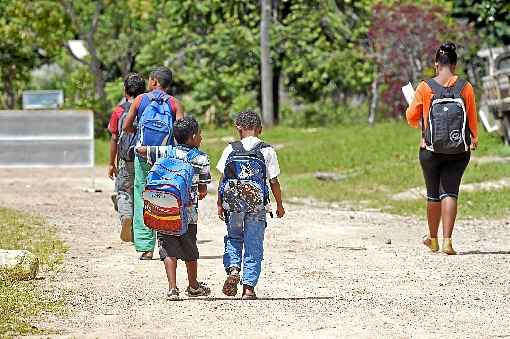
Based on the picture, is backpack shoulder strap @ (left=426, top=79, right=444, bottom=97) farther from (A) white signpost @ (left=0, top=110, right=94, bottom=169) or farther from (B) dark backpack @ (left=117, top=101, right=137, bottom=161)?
(A) white signpost @ (left=0, top=110, right=94, bottom=169)

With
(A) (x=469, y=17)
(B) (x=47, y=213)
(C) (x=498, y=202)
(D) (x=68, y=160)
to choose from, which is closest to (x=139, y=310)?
(B) (x=47, y=213)

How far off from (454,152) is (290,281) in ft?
7.70

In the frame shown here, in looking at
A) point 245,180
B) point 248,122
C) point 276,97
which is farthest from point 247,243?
point 276,97

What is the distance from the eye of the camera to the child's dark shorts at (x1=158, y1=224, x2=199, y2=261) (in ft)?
32.6

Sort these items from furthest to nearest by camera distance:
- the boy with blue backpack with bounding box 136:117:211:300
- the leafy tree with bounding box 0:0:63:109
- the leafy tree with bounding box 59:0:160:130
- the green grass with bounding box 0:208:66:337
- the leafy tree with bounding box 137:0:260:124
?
the leafy tree with bounding box 59:0:160:130 → the leafy tree with bounding box 137:0:260:124 → the leafy tree with bounding box 0:0:63:109 → the boy with blue backpack with bounding box 136:117:211:300 → the green grass with bounding box 0:208:66:337

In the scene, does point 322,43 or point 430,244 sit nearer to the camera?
point 430,244

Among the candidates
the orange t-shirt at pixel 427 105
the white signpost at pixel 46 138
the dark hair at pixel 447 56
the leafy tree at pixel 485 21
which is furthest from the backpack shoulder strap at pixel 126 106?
the leafy tree at pixel 485 21

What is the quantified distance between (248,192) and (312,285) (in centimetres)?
121

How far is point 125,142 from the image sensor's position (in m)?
12.8

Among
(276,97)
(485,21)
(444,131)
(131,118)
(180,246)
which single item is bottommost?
(276,97)

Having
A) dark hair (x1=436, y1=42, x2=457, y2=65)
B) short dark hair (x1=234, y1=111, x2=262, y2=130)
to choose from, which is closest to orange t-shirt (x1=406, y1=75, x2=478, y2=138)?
dark hair (x1=436, y1=42, x2=457, y2=65)

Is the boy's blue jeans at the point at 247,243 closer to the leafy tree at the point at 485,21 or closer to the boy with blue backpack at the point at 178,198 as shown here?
the boy with blue backpack at the point at 178,198

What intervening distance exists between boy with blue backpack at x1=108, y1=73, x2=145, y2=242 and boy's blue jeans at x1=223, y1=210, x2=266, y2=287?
292 centimetres

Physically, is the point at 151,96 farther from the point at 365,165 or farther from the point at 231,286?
the point at 365,165
